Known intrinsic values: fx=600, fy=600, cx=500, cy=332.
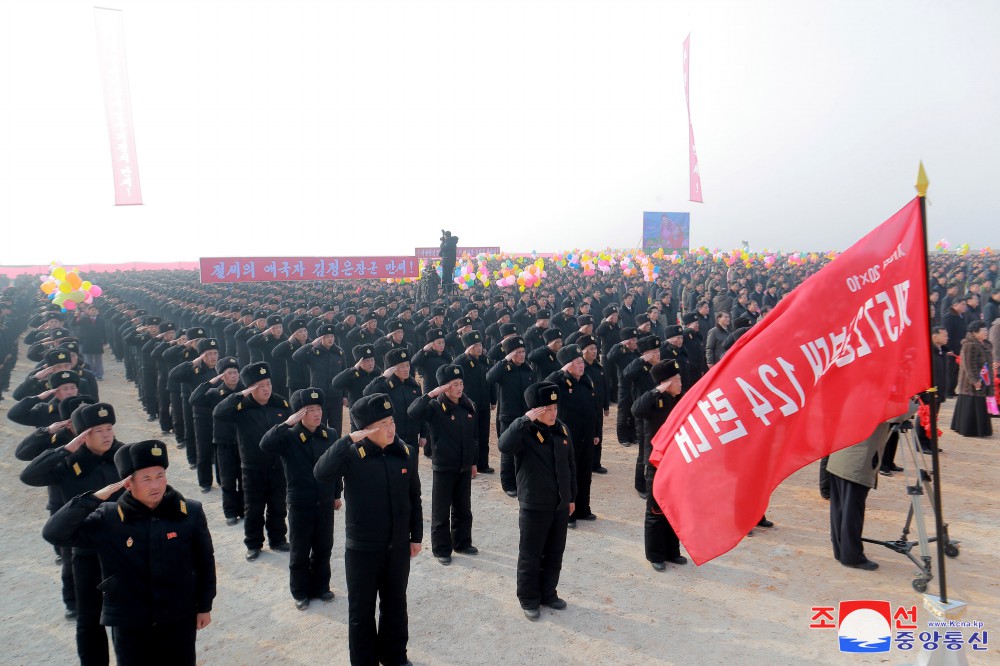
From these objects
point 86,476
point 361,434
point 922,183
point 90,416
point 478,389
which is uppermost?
point 922,183

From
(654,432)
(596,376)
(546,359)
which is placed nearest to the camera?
(654,432)

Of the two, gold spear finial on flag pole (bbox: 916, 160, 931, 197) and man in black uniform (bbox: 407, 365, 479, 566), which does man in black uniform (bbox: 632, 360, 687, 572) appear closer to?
man in black uniform (bbox: 407, 365, 479, 566)

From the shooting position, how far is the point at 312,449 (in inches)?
225

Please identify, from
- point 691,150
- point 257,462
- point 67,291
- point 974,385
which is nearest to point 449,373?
point 257,462

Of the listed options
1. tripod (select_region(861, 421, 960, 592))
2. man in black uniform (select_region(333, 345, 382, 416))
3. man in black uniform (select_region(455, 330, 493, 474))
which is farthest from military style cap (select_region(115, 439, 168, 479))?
tripod (select_region(861, 421, 960, 592))

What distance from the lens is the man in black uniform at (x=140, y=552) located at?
3.71 metres

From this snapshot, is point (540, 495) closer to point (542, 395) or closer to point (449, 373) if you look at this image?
point (542, 395)

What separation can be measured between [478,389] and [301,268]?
64.1 ft

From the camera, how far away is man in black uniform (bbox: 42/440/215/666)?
371 cm

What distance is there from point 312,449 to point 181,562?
75.3 inches

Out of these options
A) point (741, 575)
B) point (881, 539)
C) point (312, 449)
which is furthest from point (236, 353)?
point (881, 539)

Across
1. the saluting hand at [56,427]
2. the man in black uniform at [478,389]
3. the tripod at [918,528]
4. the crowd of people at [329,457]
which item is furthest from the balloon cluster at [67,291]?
the tripod at [918,528]

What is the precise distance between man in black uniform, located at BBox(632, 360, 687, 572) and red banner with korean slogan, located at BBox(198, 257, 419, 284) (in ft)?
70.4

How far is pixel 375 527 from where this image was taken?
177 inches
